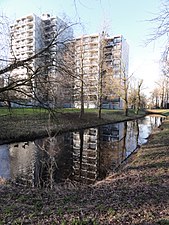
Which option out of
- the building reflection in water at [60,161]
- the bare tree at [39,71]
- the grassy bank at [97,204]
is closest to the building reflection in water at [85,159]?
the building reflection in water at [60,161]

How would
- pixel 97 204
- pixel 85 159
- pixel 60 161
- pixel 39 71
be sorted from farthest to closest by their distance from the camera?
1. pixel 85 159
2. pixel 60 161
3. pixel 39 71
4. pixel 97 204

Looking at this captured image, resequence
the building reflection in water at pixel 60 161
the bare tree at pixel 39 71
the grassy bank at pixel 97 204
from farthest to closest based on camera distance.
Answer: the building reflection in water at pixel 60 161 < the bare tree at pixel 39 71 < the grassy bank at pixel 97 204

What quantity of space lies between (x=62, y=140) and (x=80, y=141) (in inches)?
50.7

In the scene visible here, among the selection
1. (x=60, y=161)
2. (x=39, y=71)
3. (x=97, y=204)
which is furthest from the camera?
(x=60, y=161)

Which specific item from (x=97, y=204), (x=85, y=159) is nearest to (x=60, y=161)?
(x=85, y=159)

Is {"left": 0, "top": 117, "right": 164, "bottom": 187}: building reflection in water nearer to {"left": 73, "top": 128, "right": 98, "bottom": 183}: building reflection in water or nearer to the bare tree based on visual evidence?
{"left": 73, "top": 128, "right": 98, "bottom": 183}: building reflection in water

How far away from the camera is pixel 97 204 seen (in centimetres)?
445

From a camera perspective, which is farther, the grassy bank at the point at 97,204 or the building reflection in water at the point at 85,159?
the building reflection in water at the point at 85,159

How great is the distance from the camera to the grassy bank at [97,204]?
373 cm

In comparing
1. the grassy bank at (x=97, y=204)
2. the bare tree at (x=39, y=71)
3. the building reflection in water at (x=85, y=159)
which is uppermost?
the bare tree at (x=39, y=71)

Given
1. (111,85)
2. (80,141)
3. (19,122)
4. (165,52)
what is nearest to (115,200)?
(165,52)

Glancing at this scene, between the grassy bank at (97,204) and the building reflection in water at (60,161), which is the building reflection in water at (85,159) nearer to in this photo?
the building reflection in water at (60,161)

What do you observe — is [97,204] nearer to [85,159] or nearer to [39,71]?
[39,71]

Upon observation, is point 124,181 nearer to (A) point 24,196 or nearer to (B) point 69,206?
(B) point 69,206
